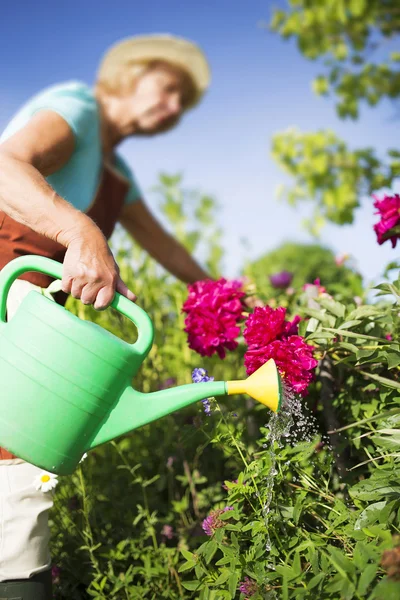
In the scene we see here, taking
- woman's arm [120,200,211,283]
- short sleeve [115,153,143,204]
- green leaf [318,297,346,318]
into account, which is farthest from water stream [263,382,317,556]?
short sleeve [115,153,143,204]

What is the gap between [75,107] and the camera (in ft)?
4.80

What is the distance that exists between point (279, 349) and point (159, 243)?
49.0 inches

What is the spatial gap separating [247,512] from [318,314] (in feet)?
1.73

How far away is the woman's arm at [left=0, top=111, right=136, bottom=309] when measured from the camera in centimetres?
105

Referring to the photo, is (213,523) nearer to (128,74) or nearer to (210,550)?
(210,550)

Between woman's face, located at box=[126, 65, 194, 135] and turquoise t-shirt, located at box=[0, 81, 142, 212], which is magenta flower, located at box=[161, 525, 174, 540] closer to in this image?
turquoise t-shirt, located at box=[0, 81, 142, 212]

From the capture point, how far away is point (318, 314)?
1421 mm

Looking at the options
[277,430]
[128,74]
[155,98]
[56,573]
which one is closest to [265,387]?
[277,430]

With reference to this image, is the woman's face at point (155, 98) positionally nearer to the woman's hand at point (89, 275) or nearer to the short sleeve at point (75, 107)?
the short sleeve at point (75, 107)

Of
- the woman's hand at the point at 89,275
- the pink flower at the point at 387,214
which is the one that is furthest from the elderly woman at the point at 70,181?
the pink flower at the point at 387,214

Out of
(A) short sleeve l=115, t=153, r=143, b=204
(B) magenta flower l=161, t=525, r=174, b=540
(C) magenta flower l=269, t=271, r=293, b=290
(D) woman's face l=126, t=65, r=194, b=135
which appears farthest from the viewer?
(C) magenta flower l=269, t=271, r=293, b=290

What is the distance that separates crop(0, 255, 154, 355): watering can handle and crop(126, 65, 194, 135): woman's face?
102 centimetres

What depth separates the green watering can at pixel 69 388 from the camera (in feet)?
3.29

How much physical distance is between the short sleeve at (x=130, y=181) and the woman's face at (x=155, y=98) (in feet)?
0.80
